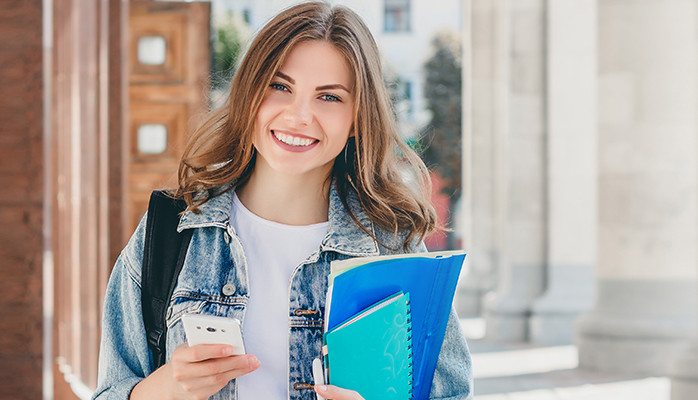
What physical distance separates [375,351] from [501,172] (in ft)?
29.7

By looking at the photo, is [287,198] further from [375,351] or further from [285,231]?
[375,351]

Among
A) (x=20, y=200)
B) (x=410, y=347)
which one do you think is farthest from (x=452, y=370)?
(x=20, y=200)

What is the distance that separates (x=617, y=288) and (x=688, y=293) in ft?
2.19

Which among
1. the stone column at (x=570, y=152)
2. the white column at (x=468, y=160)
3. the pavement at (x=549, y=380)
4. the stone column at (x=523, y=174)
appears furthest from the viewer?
the white column at (x=468, y=160)

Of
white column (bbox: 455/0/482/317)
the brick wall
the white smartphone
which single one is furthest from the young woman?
white column (bbox: 455/0/482/317)

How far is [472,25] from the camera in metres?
12.2

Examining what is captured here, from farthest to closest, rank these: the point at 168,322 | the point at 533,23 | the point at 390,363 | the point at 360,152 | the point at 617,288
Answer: the point at 533,23 < the point at 617,288 < the point at 360,152 < the point at 168,322 < the point at 390,363

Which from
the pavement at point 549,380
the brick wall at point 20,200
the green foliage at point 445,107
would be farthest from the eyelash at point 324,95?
the green foliage at point 445,107

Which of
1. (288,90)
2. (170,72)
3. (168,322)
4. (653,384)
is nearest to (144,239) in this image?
(168,322)

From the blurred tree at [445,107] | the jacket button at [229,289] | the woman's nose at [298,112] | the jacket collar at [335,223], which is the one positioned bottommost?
the jacket button at [229,289]

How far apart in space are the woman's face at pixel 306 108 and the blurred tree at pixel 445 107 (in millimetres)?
26237

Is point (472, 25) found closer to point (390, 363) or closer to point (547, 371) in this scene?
point (547, 371)

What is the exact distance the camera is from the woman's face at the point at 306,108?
1.65 m

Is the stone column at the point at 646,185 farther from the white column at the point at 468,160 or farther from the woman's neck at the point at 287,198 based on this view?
the woman's neck at the point at 287,198
